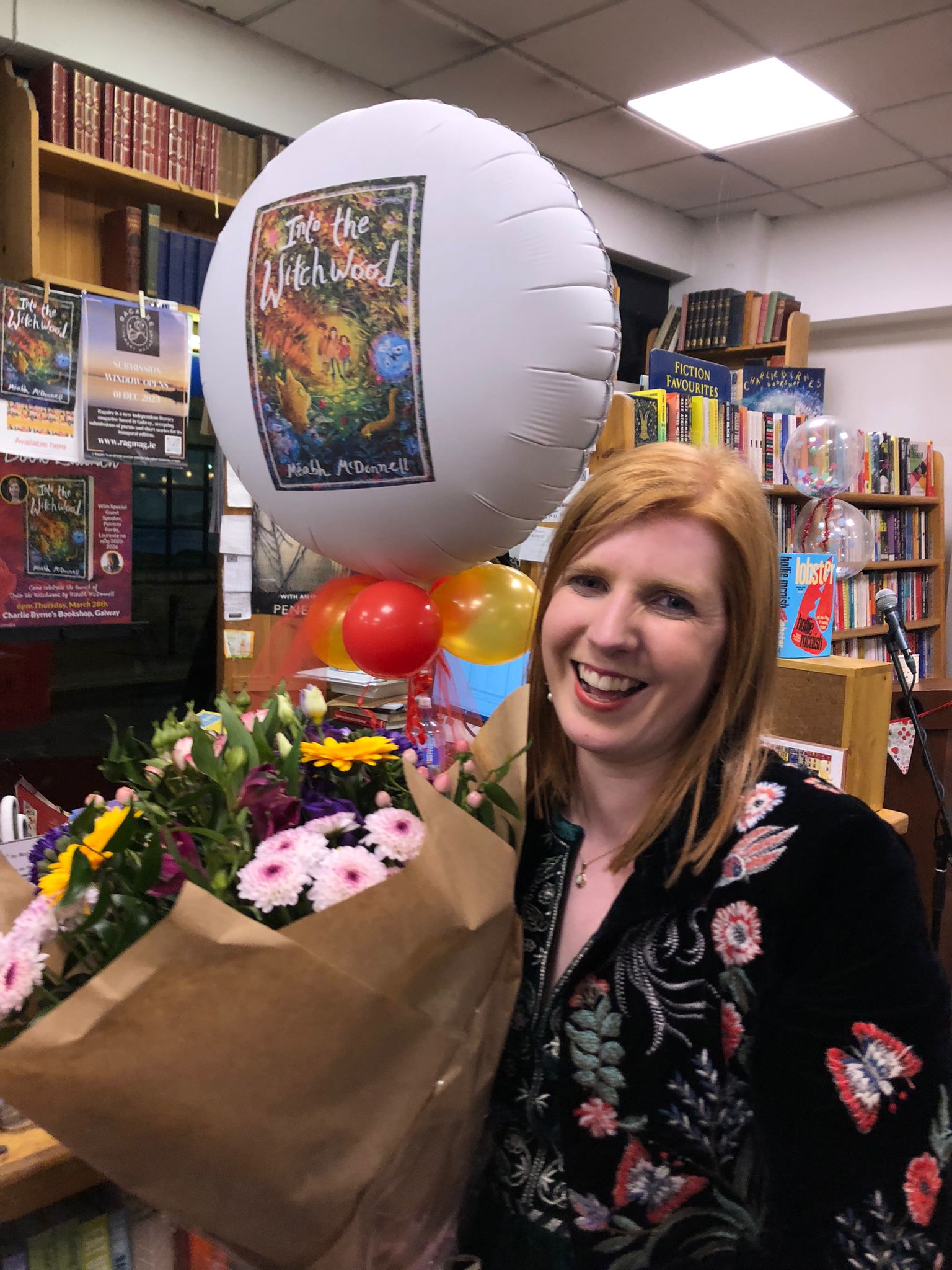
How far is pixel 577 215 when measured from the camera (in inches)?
41.3

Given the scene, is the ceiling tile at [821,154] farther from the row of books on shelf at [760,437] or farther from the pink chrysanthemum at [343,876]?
the pink chrysanthemum at [343,876]

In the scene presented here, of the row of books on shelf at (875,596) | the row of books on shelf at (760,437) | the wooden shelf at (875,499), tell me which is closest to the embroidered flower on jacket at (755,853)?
the row of books on shelf at (760,437)

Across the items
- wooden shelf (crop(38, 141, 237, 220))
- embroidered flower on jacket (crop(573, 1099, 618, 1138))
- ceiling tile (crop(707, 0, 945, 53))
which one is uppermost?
ceiling tile (crop(707, 0, 945, 53))

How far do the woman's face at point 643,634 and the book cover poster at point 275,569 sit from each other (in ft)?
6.96

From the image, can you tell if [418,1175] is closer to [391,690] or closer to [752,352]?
[391,690]

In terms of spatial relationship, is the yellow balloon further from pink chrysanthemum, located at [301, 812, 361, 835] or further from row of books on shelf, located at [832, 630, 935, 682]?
row of books on shelf, located at [832, 630, 935, 682]

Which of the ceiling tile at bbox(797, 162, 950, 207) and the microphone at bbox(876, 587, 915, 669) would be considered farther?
the ceiling tile at bbox(797, 162, 950, 207)

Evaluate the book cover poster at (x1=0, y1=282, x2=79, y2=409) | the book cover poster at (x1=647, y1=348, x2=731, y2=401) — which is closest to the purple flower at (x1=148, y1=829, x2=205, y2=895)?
the book cover poster at (x1=0, y1=282, x2=79, y2=409)

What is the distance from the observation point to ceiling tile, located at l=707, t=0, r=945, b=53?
9.50 ft

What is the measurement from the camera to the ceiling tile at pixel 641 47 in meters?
2.99

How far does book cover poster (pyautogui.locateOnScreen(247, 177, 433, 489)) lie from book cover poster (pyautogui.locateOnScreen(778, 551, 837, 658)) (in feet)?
4.60

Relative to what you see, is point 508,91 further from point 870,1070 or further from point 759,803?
point 870,1070

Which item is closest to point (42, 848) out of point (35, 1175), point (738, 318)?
point (35, 1175)

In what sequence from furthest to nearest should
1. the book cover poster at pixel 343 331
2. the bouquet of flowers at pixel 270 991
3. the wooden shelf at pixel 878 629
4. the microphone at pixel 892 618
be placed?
the wooden shelf at pixel 878 629
the microphone at pixel 892 618
the book cover poster at pixel 343 331
the bouquet of flowers at pixel 270 991
